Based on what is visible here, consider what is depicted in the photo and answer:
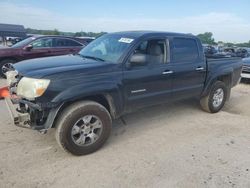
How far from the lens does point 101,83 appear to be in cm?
367

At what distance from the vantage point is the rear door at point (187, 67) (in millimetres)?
4758

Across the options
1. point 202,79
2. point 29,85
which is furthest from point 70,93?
point 202,79

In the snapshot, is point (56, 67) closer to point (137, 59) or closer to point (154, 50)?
point (137, 59)

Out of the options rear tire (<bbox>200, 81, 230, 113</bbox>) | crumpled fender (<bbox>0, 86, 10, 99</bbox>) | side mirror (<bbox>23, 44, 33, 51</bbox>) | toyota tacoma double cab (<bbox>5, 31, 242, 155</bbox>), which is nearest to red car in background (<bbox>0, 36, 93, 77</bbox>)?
side mirror (<bbox>23, 44, 33, 51</bbox>)

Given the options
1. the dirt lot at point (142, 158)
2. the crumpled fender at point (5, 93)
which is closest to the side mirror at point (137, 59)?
the dirt lot at point (142, 158)

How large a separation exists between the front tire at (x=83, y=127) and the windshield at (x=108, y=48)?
89cm

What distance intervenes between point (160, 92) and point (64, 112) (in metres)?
1.84

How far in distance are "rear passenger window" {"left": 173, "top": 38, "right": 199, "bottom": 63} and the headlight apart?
2515 mm

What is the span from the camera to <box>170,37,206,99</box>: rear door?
476 cm

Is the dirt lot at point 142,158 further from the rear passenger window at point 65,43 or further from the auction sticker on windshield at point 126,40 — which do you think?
the rear passenger window at point 65,43

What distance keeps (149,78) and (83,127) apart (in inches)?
55.2

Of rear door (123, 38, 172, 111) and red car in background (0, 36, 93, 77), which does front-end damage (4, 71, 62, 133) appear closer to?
rear door (123, 38, 172, 111)

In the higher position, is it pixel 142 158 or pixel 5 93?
pixel 5 93

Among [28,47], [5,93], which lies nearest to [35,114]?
[5,93]
